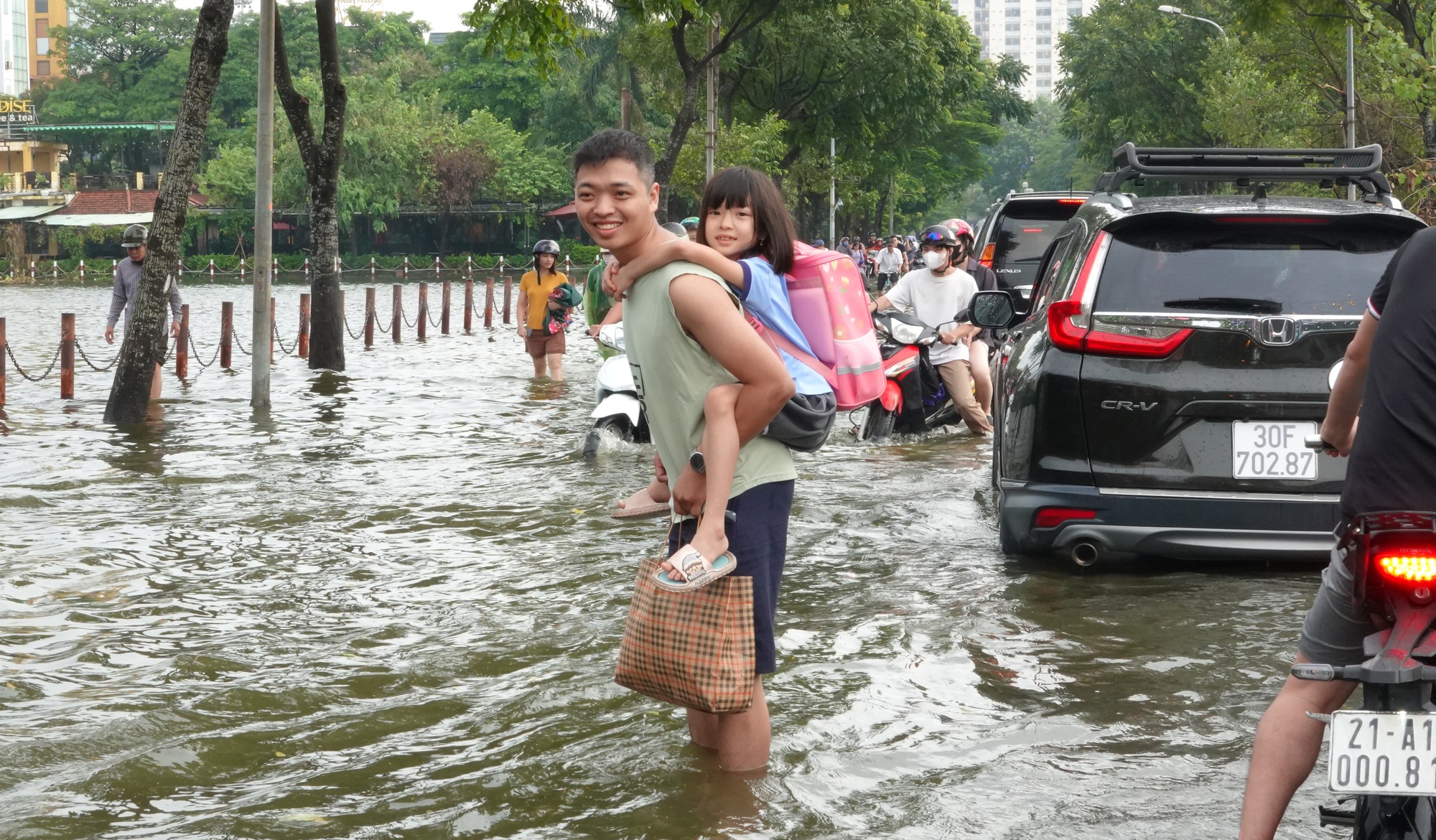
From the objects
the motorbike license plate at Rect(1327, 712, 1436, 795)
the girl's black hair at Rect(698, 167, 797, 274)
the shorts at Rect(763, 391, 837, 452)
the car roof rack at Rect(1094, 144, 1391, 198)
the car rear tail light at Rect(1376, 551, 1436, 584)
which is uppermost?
the car roof rack at Rect(1094, 144, 1391, 198)

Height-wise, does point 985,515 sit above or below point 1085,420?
below

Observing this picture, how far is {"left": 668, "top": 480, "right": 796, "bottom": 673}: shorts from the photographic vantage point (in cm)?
387

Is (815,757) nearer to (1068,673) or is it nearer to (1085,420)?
(1068,673)

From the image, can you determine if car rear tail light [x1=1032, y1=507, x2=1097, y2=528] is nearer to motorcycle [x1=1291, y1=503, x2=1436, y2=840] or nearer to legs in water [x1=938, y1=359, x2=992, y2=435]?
motorcycle [x1=1291, y1=503, x2=1436, y2=840]

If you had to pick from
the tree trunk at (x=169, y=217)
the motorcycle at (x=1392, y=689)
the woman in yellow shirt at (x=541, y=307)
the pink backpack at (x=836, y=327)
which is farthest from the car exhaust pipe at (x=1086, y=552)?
the woman in yellow shirt at (x=541, y=307)

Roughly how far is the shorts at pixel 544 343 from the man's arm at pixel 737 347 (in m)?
14.1

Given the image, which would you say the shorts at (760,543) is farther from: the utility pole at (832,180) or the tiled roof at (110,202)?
the tiled roof at (110,202)

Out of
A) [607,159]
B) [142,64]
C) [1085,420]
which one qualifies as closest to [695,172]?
[1085,420]

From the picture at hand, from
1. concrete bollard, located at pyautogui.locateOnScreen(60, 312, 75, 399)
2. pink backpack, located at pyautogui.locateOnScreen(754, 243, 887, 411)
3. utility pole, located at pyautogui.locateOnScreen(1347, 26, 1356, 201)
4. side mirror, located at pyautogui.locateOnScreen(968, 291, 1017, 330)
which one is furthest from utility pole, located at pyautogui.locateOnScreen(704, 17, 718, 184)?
pink backpack, located at pyautogui.locateOnScreen(754, 243, 887, 411)

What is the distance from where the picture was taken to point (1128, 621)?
608cm

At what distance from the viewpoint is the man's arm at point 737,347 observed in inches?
145

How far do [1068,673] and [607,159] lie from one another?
100 inches

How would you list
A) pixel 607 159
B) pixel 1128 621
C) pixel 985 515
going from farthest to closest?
pixel 985 515
pixel 1128 621
pixel 607 159

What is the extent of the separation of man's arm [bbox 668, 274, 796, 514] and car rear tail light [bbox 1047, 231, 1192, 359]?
2720 millimetres
